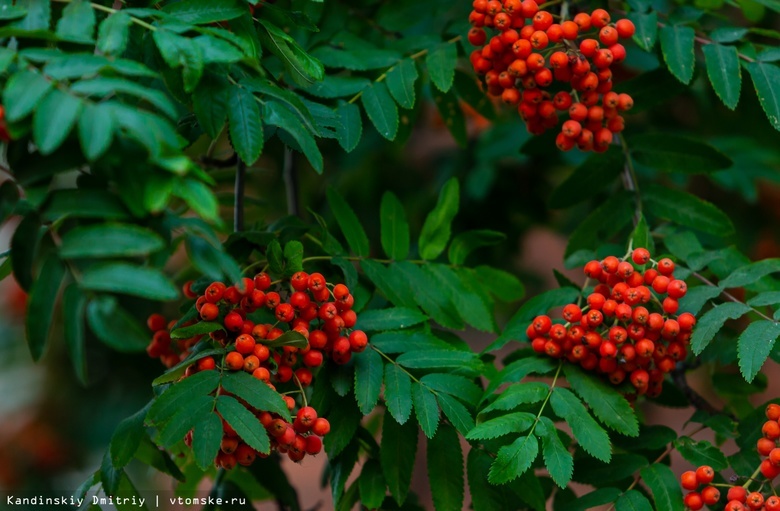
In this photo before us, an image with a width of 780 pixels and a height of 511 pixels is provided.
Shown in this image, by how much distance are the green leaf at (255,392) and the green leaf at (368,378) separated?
0.48 ft

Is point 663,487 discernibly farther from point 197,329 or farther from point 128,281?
point 128,281

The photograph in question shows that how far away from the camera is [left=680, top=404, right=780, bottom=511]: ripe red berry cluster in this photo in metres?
1.12

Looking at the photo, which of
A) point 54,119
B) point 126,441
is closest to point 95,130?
point 54,119

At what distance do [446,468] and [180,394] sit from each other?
406 mm

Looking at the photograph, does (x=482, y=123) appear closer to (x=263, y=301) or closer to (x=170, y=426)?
(x=263, y=301)

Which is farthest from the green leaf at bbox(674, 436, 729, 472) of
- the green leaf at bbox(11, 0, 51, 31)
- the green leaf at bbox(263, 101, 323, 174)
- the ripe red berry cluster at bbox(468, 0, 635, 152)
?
the green leaf at bbox(11, 0, 51, 31)

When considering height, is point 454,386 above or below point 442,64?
below

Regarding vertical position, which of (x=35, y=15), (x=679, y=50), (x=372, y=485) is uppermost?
(x=35, y=15)

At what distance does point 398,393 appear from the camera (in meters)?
1.19

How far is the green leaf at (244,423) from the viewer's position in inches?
39.8

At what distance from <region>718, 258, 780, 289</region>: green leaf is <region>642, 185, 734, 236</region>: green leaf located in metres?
0.19

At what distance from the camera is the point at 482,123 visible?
2.61m

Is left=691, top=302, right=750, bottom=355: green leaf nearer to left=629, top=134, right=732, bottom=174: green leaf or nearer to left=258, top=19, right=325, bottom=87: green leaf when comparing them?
left=629, top=134, right=732, bottom=174: green leaf

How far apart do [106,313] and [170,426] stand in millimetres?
235
